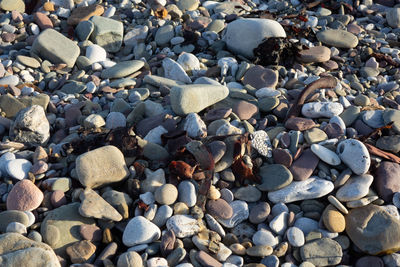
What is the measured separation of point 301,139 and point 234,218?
84 centimetres

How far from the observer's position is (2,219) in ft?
8.75

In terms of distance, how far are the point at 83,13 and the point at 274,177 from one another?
11.1ft

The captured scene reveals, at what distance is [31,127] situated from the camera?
332cm

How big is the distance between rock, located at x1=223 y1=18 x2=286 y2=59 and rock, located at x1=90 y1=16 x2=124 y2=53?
4.34 ft

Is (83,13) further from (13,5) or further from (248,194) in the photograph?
(248,194)

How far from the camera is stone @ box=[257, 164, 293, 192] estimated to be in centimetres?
295

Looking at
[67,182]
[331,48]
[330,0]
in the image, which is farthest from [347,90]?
[67,182]

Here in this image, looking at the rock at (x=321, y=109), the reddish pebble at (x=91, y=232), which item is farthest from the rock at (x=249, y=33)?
the reddish pebble at (x=91, y=232)

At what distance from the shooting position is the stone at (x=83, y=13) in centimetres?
509

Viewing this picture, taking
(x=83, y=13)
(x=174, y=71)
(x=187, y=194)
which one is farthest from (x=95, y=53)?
(x=187, y=194)

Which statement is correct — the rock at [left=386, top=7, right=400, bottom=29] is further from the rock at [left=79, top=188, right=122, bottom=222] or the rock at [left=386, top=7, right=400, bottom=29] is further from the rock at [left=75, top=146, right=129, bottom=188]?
the rock at [left=79, top=188, right=122, bottom=222]

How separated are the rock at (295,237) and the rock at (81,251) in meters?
1.21

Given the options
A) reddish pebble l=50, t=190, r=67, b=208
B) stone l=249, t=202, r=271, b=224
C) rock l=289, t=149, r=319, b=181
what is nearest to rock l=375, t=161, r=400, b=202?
rock l=289, t=149, r=319, b=181

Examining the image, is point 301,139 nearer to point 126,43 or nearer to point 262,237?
point 262,237
